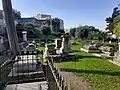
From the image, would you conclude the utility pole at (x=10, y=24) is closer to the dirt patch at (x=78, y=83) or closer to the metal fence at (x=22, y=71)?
the metal fence at (x=22, y=71)

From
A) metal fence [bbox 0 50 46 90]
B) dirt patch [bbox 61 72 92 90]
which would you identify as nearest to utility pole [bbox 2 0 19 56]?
metal fence [bbox 0 50 46 90]

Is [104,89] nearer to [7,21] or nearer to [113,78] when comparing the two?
[113,78]

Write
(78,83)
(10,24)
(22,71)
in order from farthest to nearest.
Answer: (10,24) < (78,83) < (22,71)

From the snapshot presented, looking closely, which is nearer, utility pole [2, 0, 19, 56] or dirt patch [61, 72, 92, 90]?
dirt patch [61, 72, 92, 90]

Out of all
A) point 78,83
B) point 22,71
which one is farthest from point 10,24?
point 78,83

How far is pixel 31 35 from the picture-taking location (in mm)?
51469

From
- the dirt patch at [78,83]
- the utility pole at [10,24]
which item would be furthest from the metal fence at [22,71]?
the utility pole at [10,24]

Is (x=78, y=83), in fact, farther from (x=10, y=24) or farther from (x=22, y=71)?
(x=10, y=24)

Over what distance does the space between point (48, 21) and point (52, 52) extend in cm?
7460

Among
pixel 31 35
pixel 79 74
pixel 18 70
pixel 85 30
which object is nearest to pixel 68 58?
pixel 79 74

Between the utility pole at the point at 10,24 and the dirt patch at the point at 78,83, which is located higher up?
the utility pole at the point at 10,24

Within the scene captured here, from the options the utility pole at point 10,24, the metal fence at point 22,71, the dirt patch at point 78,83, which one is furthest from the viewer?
the utility pole at point 10,24

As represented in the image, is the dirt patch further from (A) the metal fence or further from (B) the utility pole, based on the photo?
(B) the utility pole

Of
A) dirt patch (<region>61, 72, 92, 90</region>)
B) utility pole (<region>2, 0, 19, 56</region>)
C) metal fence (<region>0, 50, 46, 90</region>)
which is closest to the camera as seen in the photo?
metal fence (<region>0, 50, 46, 90</region>)
